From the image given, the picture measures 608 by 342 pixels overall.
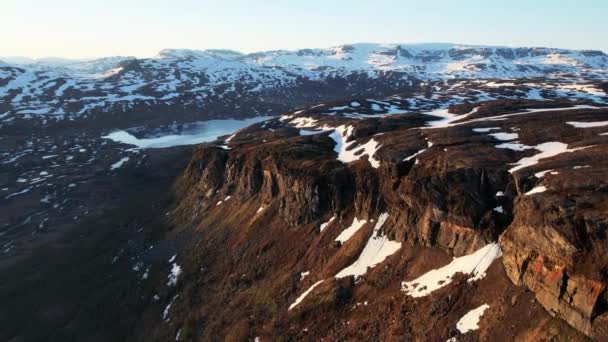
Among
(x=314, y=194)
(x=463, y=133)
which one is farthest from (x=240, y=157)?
(x=463, y=133)

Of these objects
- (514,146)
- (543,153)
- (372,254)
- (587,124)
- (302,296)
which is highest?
(587,124)

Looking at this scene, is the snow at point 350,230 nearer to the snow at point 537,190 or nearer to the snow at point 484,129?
the snow at point 537,190

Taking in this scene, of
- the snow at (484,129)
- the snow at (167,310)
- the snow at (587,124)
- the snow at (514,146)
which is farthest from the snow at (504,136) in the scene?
the snow at (167,310)

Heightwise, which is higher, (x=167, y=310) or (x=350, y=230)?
(x=350, y=230)

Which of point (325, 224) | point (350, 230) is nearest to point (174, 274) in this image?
point (325, 224)

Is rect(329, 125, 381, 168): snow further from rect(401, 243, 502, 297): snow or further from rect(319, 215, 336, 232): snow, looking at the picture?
rect(401, 243, 502, 297): snow

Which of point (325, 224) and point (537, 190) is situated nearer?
point (537, 190)

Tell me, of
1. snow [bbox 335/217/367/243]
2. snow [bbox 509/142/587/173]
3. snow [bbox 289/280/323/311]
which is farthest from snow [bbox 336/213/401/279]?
snow [bbox 509/142/587/173]

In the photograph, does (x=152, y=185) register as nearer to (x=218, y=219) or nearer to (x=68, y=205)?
(x=68, y=205)

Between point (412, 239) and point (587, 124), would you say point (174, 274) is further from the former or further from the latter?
point (587, 124)
